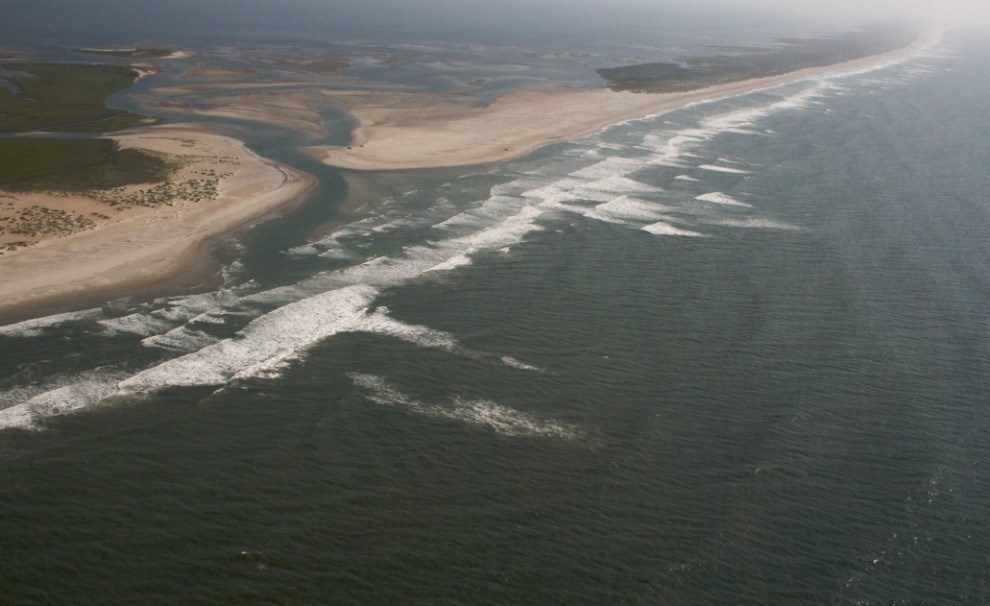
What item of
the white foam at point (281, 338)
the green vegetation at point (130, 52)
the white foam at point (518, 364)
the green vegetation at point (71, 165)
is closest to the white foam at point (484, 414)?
the white foam at point (518, 364)

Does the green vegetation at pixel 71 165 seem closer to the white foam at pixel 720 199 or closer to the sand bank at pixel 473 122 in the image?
the sand bank at pixel 473 122

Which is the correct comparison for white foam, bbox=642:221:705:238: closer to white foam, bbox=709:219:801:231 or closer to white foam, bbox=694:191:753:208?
white foam, bbox=709:219:801:231

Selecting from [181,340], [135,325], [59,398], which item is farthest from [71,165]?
[59,398]

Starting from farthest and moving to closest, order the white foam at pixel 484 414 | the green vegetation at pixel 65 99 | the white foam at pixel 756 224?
the green vegetation at pixel 65 99
the white foam at pixel 756 224
the white foam at pixel 484 414

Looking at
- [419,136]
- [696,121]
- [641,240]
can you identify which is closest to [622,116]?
[696,121]

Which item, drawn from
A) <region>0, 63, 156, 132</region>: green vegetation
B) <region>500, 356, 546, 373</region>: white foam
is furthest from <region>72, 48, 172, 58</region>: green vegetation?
<region>500, 356, 546, 373</region>: white foam

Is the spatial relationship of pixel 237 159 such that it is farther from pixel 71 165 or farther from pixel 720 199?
pixel 720 199
